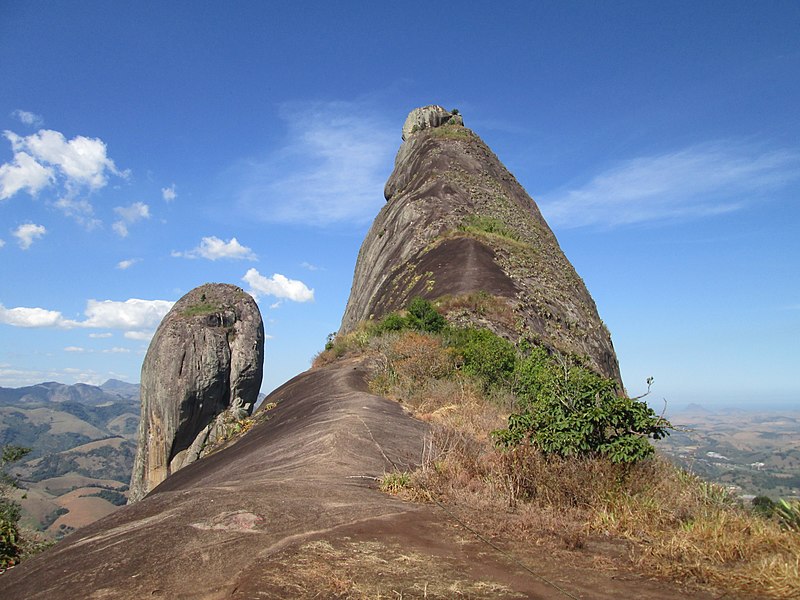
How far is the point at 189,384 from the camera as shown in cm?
2117

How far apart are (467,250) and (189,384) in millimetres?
13904

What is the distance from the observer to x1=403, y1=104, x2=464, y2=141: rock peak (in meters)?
49.3

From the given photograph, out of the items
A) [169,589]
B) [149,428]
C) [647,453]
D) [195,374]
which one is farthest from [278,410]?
[169,589]

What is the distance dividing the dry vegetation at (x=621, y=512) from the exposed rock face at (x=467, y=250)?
41.6ft

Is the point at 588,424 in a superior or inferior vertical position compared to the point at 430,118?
inferior

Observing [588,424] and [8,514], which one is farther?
[8,514]

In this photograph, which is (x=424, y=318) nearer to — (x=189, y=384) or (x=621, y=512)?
(x=189, y=384)

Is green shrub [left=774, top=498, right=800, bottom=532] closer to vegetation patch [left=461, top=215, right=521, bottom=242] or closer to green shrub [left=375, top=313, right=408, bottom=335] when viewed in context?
green shrub [left=375, top=313, right=408, bottom=335]

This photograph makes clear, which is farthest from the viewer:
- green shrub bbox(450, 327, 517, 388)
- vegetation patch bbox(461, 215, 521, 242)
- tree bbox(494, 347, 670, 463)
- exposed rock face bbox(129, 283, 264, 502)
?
vegetation patch bbox(461, 215, 521, 242)

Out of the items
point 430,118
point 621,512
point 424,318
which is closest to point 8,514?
point 621,512

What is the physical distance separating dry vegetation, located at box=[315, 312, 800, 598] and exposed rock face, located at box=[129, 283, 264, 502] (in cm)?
1513

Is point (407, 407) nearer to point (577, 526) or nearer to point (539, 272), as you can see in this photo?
point (577, 526)

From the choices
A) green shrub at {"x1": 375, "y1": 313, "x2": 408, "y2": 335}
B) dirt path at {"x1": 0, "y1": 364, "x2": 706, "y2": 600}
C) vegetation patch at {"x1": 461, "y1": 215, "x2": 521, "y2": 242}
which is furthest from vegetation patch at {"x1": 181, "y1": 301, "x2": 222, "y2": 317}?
dirt path at {"x1": 0, "y1": 364, "x2": 706, "y2": 600}

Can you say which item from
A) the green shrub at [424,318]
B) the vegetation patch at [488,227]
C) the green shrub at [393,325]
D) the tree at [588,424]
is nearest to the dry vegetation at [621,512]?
the tree at [588,424]
